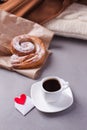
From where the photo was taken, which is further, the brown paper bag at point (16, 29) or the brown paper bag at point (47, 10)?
the brown paper bag at point (47, 10)

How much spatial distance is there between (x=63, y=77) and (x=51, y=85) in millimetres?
115

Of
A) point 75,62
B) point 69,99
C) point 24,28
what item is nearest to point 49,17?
point 24,28

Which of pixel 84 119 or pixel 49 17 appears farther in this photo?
pixel 49 17

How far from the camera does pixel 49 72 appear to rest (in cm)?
81

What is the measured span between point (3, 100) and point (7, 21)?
33 centimetres

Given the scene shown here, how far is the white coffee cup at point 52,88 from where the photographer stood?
0.65m

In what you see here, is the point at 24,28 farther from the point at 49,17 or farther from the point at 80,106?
the point at 80,106

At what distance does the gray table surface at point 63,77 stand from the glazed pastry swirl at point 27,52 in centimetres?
3

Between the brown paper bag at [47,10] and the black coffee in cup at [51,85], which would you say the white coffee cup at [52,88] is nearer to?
the black coffee in cup at [51,85]

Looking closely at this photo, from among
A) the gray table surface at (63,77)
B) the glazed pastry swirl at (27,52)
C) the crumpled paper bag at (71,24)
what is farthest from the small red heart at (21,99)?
the crumpled paper bag at (71,24)

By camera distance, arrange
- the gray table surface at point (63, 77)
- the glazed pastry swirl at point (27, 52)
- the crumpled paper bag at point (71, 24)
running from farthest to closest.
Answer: the crumpled paper bag at point (71, 24)
the glazed pastry swirl at point (27, 52)
the gray table surface at point (63, 77)

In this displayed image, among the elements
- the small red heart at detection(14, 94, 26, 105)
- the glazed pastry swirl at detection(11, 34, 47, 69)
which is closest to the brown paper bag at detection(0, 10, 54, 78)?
the glazed pastry swirl at detection(11, 34, 47, 69)

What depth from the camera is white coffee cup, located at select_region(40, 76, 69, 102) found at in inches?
25.8

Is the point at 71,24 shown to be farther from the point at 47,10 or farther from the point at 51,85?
the point at 51,85
